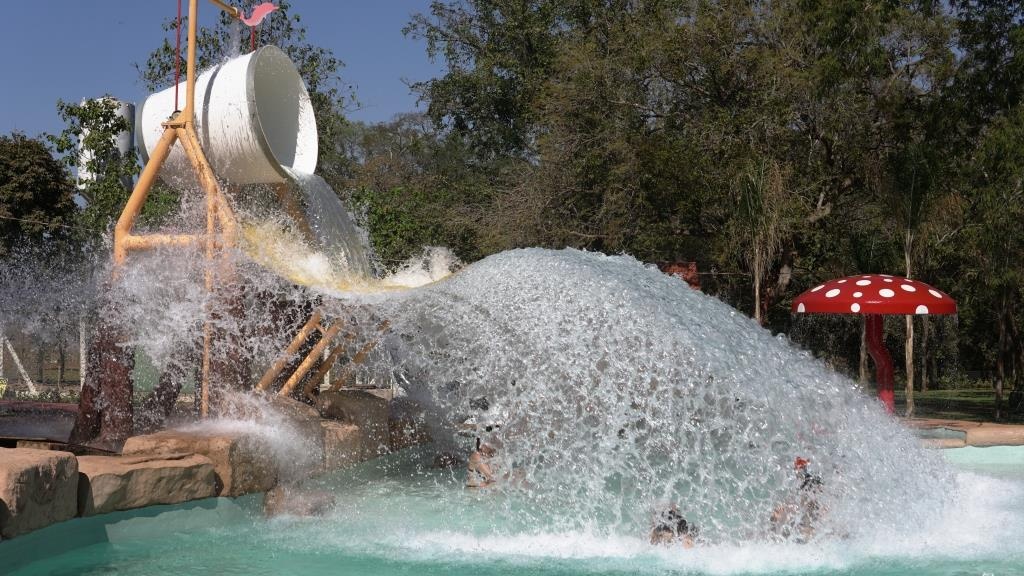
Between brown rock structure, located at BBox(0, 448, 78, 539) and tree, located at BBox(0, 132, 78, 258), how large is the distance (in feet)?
43.8

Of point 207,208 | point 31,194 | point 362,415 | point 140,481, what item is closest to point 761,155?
point 362,415

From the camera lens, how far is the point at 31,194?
18391mm

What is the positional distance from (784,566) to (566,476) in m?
1.43

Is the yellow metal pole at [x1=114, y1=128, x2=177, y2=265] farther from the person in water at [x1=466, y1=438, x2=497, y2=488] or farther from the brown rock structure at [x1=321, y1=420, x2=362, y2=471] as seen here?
the person in water at [x1=466, y1=438, x2=497, y2=488]

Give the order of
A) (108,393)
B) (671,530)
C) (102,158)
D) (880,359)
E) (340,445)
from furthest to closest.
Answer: (102,158)
(880,359)
(340,445)
(108,393)
(671,530)

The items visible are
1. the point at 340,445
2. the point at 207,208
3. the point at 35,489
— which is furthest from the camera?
the point at 340,445

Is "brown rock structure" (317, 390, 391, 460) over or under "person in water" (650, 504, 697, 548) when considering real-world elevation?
over

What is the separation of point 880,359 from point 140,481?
8596 millimetres

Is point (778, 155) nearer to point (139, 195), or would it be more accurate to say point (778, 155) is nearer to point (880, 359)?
point (880, 359)

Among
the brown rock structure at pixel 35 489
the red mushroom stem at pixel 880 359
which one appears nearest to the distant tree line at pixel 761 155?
the red mushroom stem at pixel 880 359

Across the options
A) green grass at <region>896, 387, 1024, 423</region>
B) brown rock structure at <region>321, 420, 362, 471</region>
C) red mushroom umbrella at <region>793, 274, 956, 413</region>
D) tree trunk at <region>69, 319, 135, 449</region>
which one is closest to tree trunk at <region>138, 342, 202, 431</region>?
tree trunk at <region>69, 319, 135, 449</region>

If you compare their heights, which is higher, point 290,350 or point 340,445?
point 290,350

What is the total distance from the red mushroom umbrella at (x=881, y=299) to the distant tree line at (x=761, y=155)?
2563mm

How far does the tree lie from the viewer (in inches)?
717
